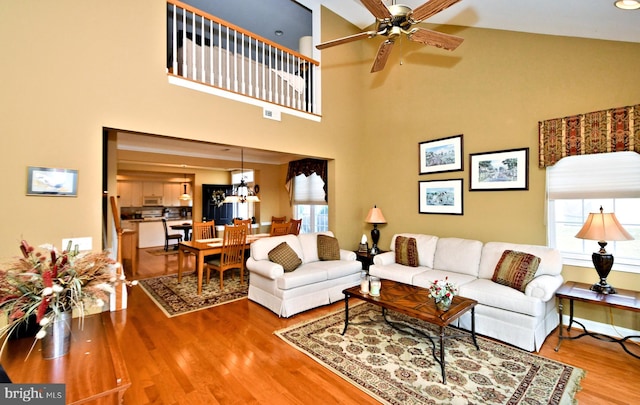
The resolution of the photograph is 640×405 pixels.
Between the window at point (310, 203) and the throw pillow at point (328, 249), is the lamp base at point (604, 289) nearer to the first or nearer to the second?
the throw pillow at point (328, 249)

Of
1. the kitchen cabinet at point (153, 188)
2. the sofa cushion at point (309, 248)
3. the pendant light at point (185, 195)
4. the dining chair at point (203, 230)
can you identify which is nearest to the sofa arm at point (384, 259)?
the sofa cushion at point (309, 248)

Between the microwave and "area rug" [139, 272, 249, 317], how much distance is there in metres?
4.90

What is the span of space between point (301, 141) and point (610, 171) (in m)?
3.81

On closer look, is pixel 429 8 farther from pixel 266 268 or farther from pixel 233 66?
pixel 266 268

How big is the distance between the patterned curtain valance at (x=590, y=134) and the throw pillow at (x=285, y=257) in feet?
10.8

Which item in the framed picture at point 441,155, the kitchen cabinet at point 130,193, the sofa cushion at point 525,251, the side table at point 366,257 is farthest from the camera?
the kitchen cabinet at point 130,193

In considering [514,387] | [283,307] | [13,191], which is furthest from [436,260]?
[13,191]

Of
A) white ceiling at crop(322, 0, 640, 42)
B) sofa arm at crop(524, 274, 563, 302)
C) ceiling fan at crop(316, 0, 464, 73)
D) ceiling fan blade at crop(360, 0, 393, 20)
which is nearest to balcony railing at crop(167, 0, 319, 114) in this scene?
ceiling fan at crop(316, 0, 464, 73)

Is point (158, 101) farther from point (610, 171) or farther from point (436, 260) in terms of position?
point (610, 171)

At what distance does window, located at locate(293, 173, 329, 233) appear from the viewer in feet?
23.1

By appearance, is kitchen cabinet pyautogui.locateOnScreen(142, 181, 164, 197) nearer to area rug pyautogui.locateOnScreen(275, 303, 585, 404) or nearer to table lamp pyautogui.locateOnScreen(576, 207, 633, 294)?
area rug pyautogui.locateOnScreen(275, 303, 585, 404)

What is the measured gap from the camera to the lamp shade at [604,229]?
2.64 metres

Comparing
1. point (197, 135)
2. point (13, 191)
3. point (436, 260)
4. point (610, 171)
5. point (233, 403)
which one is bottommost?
point (233, 403)

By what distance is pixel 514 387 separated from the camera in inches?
87.2
